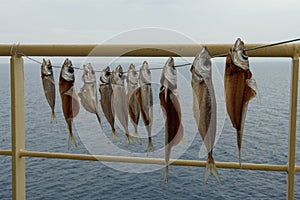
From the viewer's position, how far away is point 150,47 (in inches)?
82.1

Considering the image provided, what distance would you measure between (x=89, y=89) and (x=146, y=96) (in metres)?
0.29

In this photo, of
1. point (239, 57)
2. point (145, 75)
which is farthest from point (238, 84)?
point (145, 75)

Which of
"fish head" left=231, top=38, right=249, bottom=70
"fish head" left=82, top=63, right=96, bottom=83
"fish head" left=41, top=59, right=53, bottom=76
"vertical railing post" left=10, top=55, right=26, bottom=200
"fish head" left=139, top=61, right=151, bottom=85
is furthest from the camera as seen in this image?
"vertical railing post" left=10, top=55, right=26, bottom=200

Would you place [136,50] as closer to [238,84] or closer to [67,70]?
[67,70]

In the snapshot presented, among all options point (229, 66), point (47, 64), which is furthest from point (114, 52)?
point (229, 66)

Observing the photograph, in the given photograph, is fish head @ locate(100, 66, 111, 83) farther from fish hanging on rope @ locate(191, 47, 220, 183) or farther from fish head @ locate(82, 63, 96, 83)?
fish hanging on rope @ locate(191, 47, 220, 183)

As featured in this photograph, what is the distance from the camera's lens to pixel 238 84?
5.80 feet

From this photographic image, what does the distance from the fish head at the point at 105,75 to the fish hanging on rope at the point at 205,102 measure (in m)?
0.46

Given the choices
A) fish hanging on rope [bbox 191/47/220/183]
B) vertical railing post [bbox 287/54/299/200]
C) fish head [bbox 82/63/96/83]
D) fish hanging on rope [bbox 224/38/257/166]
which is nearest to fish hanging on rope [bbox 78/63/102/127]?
fish head [bbox 82/63/96/83]

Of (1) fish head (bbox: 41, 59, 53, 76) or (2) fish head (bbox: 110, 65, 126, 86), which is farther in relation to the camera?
(1) fish head (bbox: 41, 59, 53, 76)

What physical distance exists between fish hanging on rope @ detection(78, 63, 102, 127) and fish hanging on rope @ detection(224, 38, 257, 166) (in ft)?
2.08

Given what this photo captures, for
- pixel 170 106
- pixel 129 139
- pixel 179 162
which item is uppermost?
pixel 170 106

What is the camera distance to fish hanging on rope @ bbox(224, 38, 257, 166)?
1.75 m

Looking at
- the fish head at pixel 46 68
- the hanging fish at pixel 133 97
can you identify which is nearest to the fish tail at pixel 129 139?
the hanging fish at pixel 133 97
